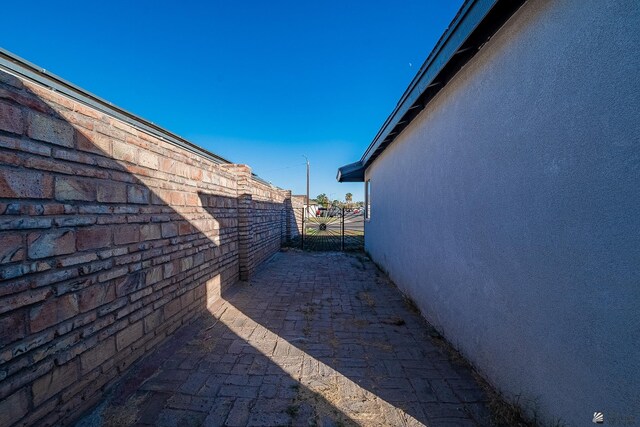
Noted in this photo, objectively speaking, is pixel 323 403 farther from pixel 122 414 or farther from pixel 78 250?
pixel 78 250

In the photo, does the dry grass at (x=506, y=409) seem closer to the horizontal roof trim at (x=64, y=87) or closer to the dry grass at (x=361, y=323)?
the dry grass at (x=361, y=323)

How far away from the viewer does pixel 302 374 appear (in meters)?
2.42

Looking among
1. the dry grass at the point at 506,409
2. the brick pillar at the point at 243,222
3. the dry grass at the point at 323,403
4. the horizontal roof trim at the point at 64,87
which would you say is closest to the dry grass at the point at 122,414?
the dry grass at the point at 323,403

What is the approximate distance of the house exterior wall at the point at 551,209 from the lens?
129 centimetres

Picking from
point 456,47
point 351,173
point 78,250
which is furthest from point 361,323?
point 351,173

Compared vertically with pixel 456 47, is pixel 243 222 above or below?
below

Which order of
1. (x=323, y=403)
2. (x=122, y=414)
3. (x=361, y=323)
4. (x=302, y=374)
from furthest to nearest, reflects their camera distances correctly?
(x=361, y=323), (x=302, y=374), (x=323, y=403), (x=122, y=414)

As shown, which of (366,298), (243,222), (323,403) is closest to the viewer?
(323,403)

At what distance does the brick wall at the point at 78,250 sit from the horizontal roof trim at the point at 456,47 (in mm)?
3268

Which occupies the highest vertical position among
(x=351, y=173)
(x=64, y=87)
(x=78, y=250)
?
(x=64, y=87)

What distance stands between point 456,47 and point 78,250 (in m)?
3.72

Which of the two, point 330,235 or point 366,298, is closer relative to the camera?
point 366,298

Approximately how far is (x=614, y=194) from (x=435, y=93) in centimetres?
265

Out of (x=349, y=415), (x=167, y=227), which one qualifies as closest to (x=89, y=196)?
(x=167, y=227)
